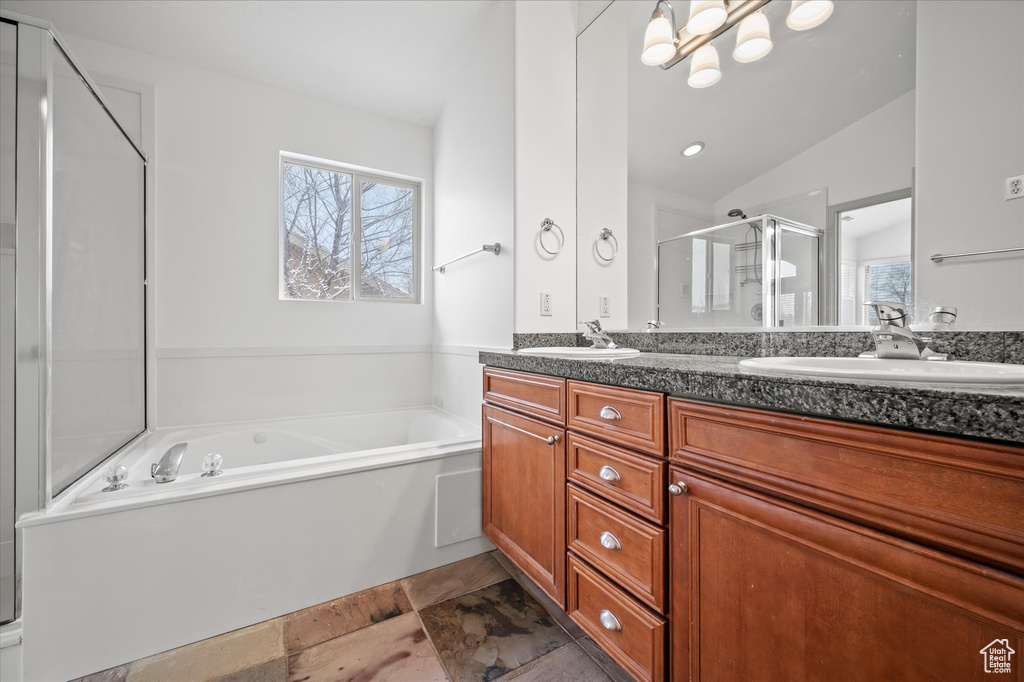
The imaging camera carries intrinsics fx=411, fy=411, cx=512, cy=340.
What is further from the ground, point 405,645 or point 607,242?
→ point 607,242

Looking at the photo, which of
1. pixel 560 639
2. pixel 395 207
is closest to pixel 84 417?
pixel 560 639

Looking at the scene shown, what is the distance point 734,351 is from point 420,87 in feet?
7.93

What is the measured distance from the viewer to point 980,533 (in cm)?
50

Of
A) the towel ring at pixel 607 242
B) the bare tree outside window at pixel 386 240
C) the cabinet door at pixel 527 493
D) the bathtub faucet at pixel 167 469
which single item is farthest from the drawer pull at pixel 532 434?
the bare tree outside window at pixel 386 240

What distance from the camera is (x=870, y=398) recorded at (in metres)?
0.58

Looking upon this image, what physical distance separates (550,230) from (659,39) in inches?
33.8

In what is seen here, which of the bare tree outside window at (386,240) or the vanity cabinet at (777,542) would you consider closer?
the vanity cabinet at (777,542)

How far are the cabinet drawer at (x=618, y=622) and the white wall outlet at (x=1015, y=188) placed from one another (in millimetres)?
1175

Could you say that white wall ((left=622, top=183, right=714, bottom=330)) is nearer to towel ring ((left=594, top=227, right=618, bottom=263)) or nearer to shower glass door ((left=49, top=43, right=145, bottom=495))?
towel ring ((left=594, top=227, right=618, bottom=263))

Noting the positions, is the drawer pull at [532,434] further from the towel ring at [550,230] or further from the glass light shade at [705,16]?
the glass light shade at [705,16]

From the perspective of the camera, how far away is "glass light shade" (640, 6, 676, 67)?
1.62 m

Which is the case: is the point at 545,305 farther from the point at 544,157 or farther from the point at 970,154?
the point at 970,154

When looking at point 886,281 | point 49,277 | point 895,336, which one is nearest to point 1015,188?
point 886,281

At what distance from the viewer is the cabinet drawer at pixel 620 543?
3.05 ft
